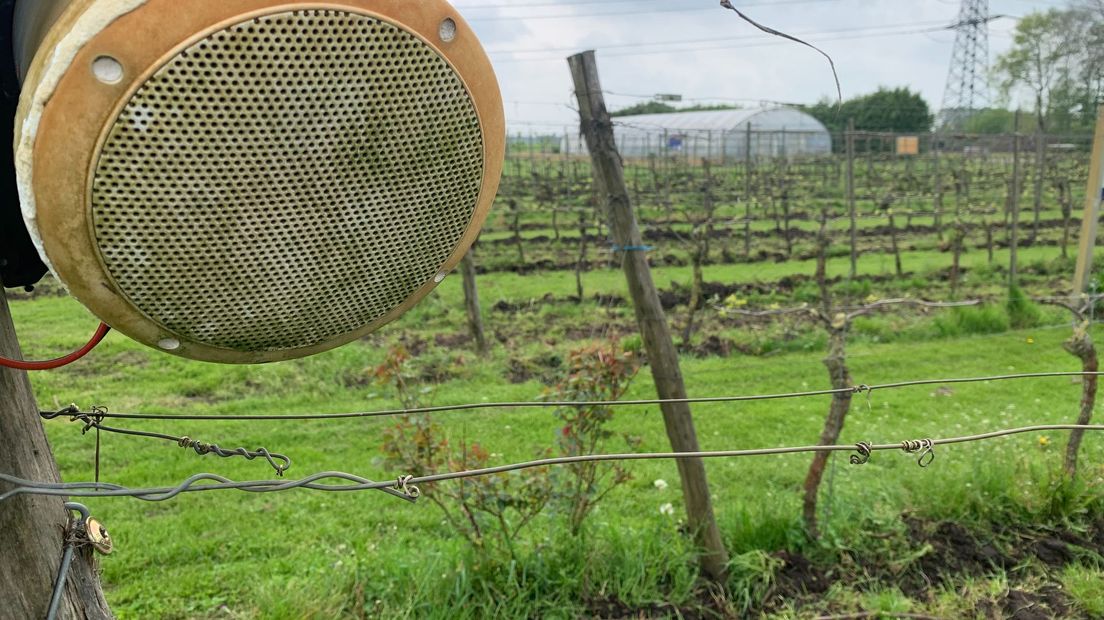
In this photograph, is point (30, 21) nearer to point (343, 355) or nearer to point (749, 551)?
point (749, 551)

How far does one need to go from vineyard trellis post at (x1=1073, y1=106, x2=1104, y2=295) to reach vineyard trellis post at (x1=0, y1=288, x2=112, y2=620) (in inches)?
195

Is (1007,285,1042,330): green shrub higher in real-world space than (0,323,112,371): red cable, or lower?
lower

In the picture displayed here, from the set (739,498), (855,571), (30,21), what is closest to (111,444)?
(739,498)

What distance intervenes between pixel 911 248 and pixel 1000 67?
4.75 meters

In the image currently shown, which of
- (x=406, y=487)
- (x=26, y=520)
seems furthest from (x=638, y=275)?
(x=26, y=520)

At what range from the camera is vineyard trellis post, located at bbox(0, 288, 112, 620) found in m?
1.30

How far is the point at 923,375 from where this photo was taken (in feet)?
24.0

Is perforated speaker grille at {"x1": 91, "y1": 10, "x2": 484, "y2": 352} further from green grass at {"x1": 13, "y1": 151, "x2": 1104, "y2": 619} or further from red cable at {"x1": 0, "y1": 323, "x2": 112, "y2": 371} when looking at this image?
green grass at {"x1": 13, "y1": 151, "x2": 1104, "y2": 619}

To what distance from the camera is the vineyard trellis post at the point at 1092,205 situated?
4418 mm

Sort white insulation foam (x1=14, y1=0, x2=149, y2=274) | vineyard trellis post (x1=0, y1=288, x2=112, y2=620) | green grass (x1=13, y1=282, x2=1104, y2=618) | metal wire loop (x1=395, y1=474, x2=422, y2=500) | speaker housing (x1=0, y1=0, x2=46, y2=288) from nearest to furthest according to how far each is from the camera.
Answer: white insulation foam (x1=14, y1=0, x2=149, y2=274)
speaker housing (x1=0, y1=0, x2=46, y2=288)
vineyard trellis post (x1=0, y1=288, x2=112, y2=620)
metal wire loop (x1=395, y1=474, x2=422, y2=500)
green grass (x1=13, y1=282, x2=1104, y2=618)

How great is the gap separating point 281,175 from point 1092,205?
190 inches

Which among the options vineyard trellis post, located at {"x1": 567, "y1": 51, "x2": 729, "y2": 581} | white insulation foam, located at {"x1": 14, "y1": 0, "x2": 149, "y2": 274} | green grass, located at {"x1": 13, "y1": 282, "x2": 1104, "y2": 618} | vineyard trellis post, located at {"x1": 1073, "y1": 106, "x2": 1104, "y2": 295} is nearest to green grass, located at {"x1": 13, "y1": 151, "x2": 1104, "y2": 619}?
green grass, located at {"x1": 13, "y1": 282, "x2": 1104, "y2": 618}

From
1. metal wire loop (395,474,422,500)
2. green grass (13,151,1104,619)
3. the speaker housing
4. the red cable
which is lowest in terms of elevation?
green grass (13,151,1104,619)

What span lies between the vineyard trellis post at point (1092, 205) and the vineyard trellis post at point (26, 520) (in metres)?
4.95
